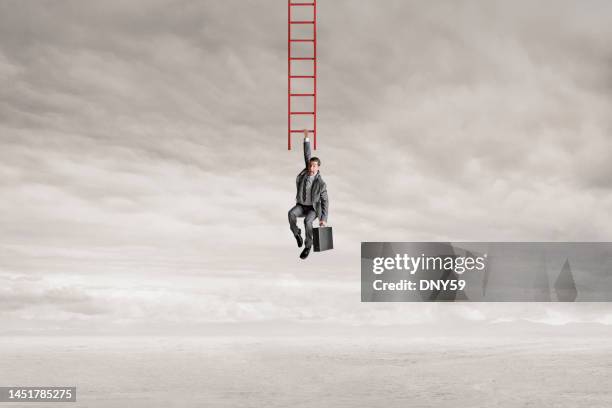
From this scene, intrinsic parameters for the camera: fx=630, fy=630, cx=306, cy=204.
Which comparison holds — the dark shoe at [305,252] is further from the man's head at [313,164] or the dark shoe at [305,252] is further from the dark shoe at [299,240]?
the man's head at [313,164]

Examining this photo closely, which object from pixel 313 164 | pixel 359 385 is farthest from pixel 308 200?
pixel 359 385

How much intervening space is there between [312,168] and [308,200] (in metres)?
0.94

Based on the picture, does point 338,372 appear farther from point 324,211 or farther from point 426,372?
point 324,211

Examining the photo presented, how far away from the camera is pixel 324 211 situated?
57.1 ft

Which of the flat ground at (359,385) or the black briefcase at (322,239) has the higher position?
the black briefcase at (322,239)

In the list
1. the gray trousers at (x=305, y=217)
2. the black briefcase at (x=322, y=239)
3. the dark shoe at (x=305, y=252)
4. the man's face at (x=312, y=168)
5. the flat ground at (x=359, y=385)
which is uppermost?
the man's face at (x=312, y=168)

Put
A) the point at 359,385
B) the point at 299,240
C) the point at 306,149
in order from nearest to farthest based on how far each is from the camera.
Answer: the point at 306,149
the point at 299,240
the point at 359,385

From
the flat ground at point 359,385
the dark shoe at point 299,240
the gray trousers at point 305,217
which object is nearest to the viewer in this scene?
the gray trousers at point 305,217

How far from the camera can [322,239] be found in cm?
1722

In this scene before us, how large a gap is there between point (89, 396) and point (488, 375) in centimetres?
7907

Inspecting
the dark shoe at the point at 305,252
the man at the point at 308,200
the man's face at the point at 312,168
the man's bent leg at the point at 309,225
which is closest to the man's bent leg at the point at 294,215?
the man at the point at 308,200

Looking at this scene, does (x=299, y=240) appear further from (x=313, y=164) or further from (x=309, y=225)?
(x=313, y=164)

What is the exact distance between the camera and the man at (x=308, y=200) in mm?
16969

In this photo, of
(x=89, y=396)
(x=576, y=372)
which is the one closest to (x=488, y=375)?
(x=576, y=372)
